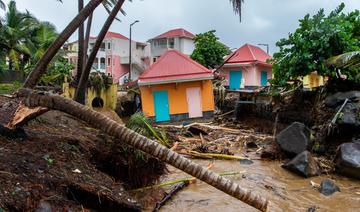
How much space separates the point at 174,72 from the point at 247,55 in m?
9.87

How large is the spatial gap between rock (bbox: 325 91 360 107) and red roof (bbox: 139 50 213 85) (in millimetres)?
9237

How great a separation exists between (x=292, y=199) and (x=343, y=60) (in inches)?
208

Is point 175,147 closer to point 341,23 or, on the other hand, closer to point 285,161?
point 285,161

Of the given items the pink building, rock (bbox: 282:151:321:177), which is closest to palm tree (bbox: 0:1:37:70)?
the pink building

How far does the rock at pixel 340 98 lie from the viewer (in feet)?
39.2

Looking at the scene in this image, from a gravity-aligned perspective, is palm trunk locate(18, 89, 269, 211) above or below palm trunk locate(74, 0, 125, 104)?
below

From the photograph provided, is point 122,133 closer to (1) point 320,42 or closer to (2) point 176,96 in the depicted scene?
(1) point 320,42

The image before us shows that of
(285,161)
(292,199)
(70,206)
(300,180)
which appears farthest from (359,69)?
(70,206)

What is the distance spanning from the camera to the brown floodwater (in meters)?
7.41

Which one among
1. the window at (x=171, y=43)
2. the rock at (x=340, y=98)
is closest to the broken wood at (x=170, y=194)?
the rock at (x=340, y=98)

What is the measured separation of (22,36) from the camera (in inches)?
1159

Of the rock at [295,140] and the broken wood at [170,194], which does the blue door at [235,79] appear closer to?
→ the rock at [295,140]

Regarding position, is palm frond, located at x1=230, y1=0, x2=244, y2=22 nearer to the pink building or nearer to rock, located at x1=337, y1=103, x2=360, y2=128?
rock, located at x1=337, y1=103, x2=360, y2=128

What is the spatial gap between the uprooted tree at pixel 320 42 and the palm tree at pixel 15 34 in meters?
22.1
